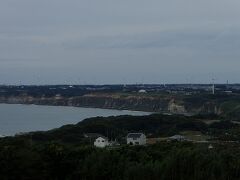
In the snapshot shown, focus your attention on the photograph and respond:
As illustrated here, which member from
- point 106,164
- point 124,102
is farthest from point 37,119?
point 106,164

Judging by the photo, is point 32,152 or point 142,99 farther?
point 142,99

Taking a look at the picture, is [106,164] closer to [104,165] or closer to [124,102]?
[104,165]

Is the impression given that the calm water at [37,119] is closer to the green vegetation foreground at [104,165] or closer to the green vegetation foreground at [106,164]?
the green vegetation foreground at [106,164]

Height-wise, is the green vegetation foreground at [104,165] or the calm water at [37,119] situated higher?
the green vegetation foreground at [104,165]

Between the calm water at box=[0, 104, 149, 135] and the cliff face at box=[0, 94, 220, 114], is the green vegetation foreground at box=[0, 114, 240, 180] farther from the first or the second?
the cliff face at box=[0, 94, 220, 114]

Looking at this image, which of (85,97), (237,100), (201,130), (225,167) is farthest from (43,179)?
(85,97)

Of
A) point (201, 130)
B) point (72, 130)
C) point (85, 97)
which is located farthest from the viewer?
point (85, 97)

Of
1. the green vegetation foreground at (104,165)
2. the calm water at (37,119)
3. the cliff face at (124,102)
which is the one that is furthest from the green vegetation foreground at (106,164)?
the cliff face at (124,102)

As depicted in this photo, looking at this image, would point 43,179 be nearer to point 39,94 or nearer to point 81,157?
point 81,157

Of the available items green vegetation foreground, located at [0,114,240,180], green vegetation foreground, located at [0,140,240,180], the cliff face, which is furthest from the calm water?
green vegetation foreground, located at [0,140,240,180]

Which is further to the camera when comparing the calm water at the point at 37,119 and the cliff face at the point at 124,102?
the cliff face at the point at 124,102
